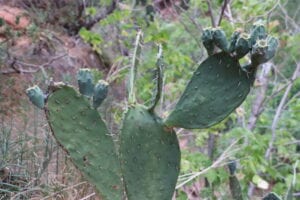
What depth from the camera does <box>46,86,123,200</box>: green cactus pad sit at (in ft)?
6.61

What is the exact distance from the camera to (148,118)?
1.85 meters

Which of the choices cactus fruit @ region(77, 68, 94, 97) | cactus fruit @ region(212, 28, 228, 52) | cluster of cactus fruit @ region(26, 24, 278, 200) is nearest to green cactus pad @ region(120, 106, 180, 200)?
cluster of cactus fruit @ region(26, 24, 278, 200)

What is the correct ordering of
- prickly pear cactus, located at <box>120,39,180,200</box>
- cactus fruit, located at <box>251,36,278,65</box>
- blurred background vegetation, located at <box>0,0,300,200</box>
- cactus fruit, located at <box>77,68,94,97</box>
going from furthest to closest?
blurred background vegetation, located at <box>0,0,300,200</box> → cactus fruit, located at <box>77,68,94,97</box> → prickly pear cactus, located at <box>120,39,180,200</box> → cactus fruit, located at <box>251,36,278,65</box>

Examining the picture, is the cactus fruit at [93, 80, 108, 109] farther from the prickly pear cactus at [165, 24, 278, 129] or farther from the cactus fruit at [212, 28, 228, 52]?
the cactus fruit at [212, 28, 228, 52]

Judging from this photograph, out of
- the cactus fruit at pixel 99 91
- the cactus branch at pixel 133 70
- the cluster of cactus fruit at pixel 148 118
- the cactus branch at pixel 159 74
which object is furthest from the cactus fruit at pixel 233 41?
the cactus fruit at pixel 99 91

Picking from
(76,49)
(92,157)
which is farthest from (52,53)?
(92,157)

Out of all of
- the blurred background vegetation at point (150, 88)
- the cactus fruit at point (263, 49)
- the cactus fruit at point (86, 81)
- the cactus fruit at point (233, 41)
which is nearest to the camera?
the cactus fruit at point (263, 49)

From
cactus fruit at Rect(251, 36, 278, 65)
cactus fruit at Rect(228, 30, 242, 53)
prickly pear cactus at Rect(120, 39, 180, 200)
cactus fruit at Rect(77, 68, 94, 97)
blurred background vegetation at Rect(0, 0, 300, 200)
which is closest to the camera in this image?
cactus fruit at Rect(251, 36, 278, 65)

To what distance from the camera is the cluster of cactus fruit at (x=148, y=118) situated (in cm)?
175

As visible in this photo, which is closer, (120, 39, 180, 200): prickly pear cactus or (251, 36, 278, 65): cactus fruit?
(251, 36, 278, 65): cactus fruit

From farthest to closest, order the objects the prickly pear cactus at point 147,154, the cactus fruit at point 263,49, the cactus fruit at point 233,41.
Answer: the prickly pear cactus at point 147,154 < the cactus fruit at point 233,41 < the cactus fruit at point 263,49

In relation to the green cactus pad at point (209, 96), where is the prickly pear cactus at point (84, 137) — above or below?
below

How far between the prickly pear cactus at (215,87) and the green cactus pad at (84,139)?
308 mm

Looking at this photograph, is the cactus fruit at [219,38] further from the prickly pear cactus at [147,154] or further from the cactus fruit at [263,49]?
the prickly pear cactus at [147,154]
